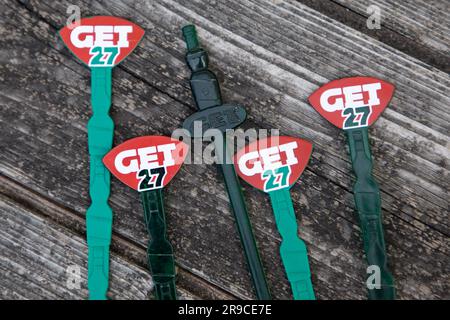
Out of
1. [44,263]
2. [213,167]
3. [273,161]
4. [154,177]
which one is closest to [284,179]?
[273,161]

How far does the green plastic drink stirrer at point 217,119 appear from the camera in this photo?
3.09ft

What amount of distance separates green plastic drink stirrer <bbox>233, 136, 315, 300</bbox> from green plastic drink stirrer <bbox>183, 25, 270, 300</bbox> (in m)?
0.04

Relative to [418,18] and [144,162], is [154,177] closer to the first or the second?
[144,162]

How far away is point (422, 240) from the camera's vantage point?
95 centimetres

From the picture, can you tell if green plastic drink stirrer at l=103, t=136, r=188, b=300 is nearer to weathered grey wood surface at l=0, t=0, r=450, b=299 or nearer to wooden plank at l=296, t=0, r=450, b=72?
weathered grey wood surface at l=0, t=0, r=450, b=299

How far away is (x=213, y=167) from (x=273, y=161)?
145 mm

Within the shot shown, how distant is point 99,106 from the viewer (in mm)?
961

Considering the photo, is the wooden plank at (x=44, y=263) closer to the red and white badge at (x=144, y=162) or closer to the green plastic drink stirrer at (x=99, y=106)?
the green plastic drink stirrer at (x=99, y=106)

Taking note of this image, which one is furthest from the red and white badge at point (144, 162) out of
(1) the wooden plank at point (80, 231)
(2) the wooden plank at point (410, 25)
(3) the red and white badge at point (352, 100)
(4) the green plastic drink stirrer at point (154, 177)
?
(2) the wooden plank at point (410, 25)
